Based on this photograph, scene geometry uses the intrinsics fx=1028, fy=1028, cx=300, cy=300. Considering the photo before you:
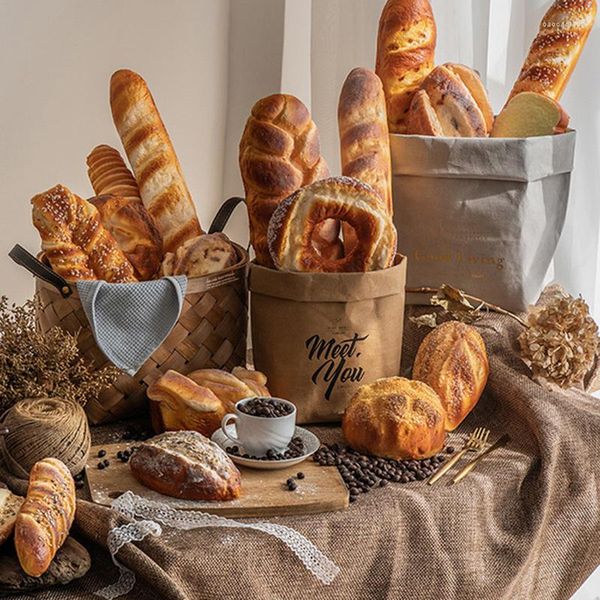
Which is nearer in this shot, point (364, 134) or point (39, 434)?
point (39, 434)

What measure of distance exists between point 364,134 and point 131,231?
14.1 inches

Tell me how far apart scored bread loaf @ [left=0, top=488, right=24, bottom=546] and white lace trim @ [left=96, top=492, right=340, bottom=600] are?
94 millimetres

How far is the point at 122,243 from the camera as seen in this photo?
1.39m

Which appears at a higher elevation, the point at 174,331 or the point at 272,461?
the point at 174,331

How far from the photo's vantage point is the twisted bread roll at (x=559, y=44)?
1561 mm

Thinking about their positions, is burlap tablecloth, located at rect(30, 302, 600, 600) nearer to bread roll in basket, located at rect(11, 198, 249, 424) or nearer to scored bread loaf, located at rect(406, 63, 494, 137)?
bread roll in basket, located at rect(11, 198, 249, 424)

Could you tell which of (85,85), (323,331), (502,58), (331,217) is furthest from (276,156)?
(85,85)

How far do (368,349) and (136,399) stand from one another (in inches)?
12.4

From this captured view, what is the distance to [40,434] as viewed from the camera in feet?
3.70

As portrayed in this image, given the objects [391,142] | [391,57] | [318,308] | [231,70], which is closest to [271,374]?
[318,308]

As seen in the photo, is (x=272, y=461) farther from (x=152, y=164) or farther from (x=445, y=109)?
(x=445, y=109)

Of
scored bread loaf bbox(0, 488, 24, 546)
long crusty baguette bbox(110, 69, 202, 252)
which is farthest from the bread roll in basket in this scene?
scored bread loaf bbox(0, 488, 24, 546)

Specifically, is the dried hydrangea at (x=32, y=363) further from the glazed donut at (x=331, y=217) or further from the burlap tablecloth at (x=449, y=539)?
the glazed donut at (x=331, y=217)

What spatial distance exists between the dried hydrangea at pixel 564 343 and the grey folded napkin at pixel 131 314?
1.69 feet
